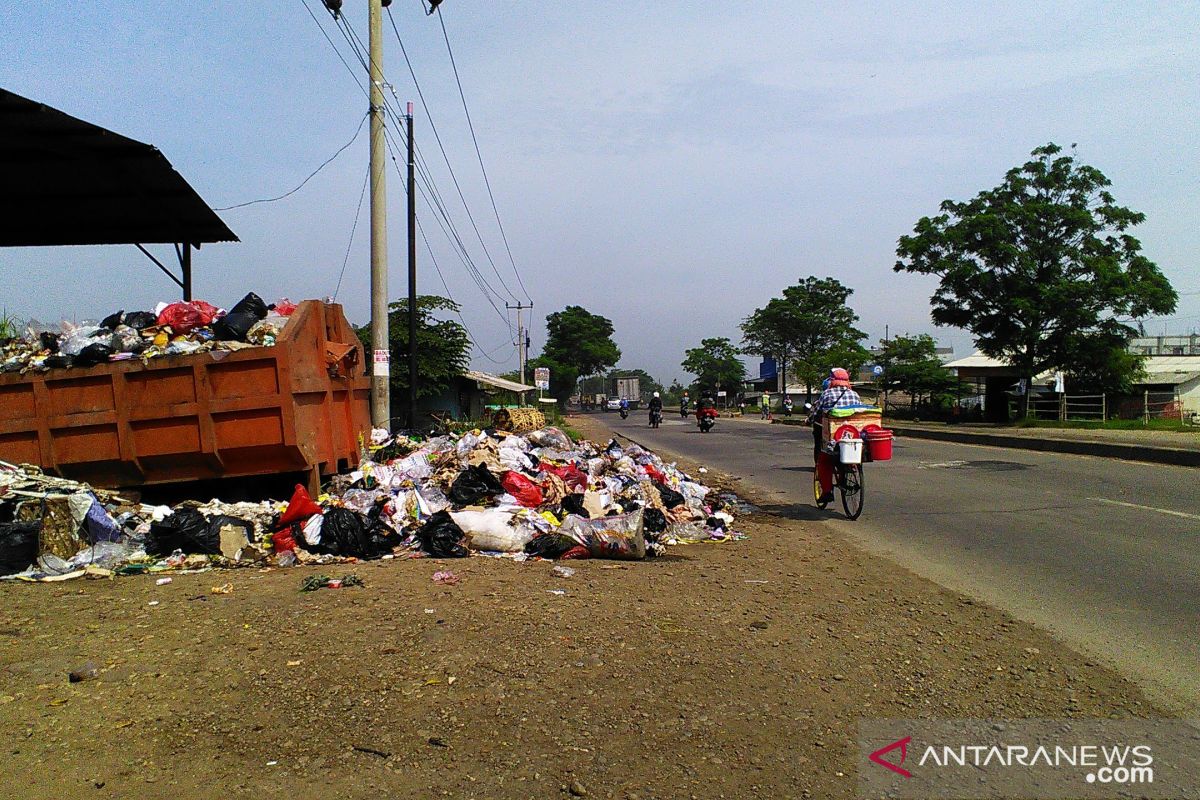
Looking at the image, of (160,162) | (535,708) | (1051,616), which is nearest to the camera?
(535,708)

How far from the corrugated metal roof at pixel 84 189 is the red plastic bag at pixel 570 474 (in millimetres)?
5707

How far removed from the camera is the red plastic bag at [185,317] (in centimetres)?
810

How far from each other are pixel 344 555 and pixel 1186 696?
18.4 feet

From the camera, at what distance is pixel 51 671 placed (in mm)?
3900

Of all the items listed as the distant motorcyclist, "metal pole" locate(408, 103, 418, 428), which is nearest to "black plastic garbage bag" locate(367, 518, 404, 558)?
"metal pole" locate(408, 103, 418, 428)

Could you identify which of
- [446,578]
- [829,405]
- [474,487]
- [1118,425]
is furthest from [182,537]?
[1118,425]

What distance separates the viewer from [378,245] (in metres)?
12.5

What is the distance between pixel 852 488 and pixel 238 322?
6.67 meters

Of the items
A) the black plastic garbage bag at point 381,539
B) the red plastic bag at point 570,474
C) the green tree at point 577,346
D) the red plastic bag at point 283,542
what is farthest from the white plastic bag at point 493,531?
the green tree at point 577,346

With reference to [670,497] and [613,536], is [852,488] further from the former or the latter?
[613,536]

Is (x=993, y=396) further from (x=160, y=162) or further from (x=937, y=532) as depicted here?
(x=160, y=162)

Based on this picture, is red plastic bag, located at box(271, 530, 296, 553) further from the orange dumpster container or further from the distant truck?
the distant truck

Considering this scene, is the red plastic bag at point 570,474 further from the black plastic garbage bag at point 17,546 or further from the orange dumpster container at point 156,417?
the black plastic garbage bag at point 17,546

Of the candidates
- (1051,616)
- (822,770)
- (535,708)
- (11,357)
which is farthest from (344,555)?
(1051,616)
